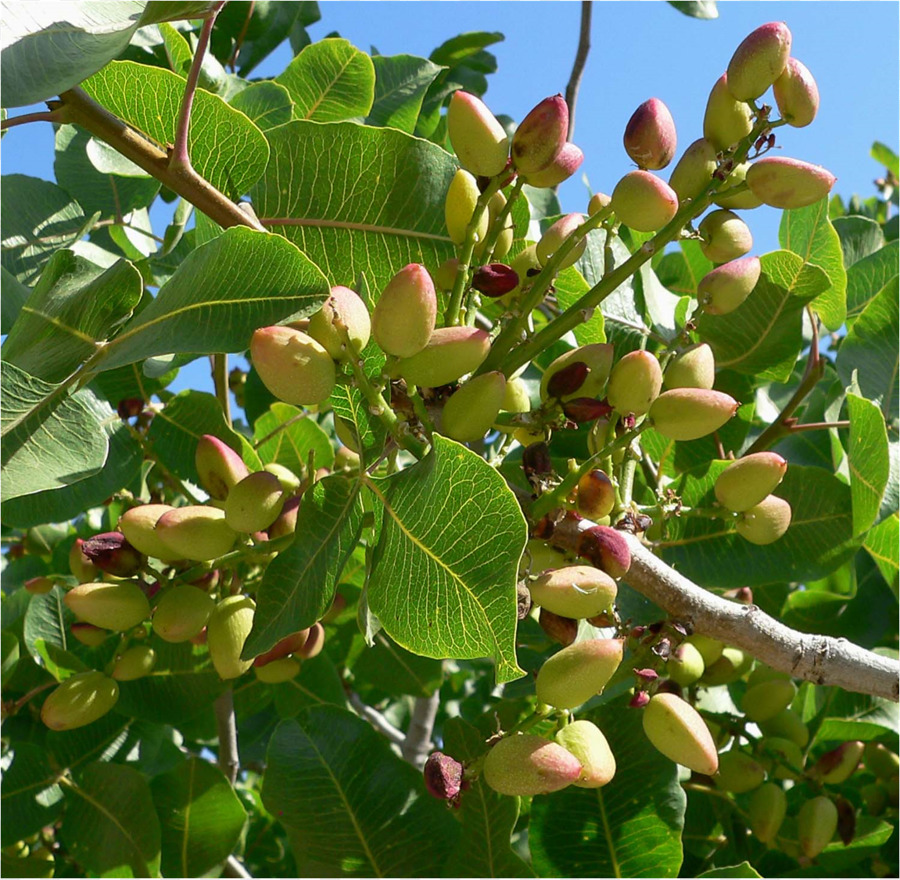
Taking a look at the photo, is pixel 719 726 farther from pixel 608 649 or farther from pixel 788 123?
pixel 788 123

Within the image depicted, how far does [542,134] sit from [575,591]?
40cm

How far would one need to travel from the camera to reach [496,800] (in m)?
1.06

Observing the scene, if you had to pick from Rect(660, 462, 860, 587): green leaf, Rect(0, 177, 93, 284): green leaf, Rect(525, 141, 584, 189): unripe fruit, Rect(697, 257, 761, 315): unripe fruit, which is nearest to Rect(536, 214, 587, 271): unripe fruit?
Rect(525, 141, 584, 189): unripe fruit

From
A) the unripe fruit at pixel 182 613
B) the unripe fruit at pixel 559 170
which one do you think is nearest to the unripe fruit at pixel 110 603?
the unripe fruit at pixel 182 613

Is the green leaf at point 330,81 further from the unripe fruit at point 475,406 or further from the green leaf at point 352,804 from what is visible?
the green leaf at point 352,804

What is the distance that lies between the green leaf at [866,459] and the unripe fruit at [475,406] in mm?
478

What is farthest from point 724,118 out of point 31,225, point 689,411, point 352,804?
point 31,225

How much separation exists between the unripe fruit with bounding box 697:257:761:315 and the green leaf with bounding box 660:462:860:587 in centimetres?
24

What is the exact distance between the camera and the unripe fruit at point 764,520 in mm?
978

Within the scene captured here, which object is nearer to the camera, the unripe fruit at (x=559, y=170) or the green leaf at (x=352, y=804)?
the unripe fruit at (x=559, y=170)

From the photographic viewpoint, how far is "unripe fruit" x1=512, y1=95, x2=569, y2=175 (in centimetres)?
86

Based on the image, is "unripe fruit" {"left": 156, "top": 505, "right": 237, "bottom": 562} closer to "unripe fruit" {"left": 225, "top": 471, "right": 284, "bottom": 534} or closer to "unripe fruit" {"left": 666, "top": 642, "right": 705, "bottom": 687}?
"unripe fruit" {"left": 225, "top": 471, "right": 284, "bottom": 534}

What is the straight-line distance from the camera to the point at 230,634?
961 millimetres

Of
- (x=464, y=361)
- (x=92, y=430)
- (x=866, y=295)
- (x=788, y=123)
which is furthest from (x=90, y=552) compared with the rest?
(x=866, y=295)
